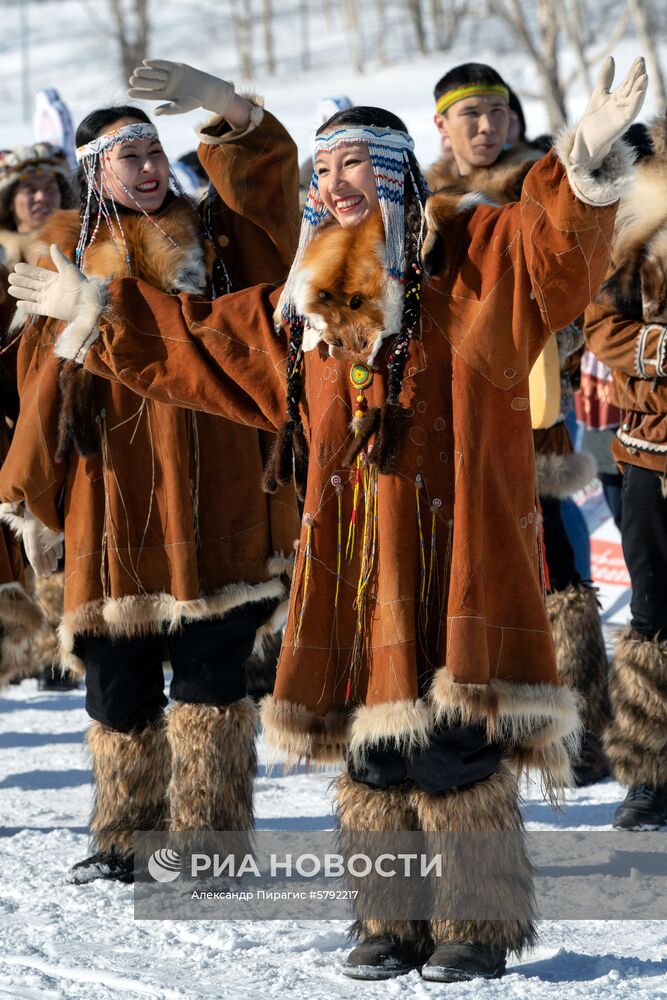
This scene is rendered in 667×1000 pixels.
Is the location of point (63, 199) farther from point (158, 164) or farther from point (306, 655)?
point (306, 655)

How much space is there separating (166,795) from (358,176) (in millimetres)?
1700

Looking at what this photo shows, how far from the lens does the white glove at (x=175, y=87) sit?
292 cm

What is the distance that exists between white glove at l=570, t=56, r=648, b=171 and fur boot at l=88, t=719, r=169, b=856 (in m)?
1.89

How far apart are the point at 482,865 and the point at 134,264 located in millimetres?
1662

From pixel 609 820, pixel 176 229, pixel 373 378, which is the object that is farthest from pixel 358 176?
pixel 609 820

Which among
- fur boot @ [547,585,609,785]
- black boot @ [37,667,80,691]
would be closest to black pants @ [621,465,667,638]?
fur boot @ [547,585,609,785]

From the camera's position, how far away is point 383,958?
271 centimetres

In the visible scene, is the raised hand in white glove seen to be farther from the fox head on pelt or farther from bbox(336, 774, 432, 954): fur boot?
bbox(336, 774, 432, 954): fur boot

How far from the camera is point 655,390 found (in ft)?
11.9

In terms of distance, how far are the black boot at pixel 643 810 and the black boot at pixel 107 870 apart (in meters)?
1.31

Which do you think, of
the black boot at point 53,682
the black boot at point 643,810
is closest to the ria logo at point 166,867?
the black boot at point 643,810

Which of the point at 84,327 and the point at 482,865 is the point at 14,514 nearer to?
the point at 84,327

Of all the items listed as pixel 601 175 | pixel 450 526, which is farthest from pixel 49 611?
pixel 601 175

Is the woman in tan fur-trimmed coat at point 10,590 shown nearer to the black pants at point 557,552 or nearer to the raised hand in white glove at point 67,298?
the raised hand in white glove at point 67,298
